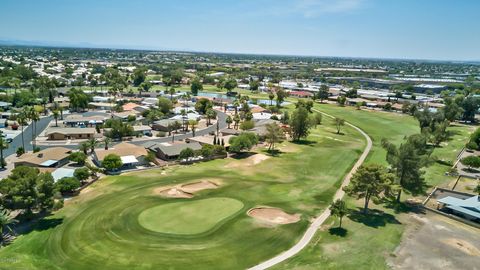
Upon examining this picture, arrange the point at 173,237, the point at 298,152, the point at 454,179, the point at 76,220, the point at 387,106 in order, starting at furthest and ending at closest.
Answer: the point at 387,106 → the point at 298,152 → the point at 454,179 → the point at 76,220 → the point at 173,237

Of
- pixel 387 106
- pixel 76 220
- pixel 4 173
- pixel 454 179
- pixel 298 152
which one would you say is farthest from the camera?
pixel 387 106

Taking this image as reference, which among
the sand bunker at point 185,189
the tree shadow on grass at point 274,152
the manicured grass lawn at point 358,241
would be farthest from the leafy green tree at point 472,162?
the sand bunker at point 185,189

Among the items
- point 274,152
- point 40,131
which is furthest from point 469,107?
point 40,131

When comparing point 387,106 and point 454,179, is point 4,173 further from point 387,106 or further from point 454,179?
point 387,106

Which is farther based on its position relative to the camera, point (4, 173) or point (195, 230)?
point (4, 173)

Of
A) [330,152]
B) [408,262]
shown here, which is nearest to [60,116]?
[330,152]

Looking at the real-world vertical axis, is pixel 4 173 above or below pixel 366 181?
below

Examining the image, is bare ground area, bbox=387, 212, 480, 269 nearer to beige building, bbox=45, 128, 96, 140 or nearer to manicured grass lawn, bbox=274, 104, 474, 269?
manicured grass lawn, bbox=274, 104, 474, 269

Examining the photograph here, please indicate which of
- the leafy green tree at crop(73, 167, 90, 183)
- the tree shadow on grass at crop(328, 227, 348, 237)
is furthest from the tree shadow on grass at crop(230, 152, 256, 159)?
the tree shadow on grass at crop(328, 227, 348, 237)

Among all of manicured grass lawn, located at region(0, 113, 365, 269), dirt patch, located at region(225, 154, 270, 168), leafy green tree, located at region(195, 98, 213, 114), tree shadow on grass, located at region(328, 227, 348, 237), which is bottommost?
manicured grass lawn, located at region(0, 113, 365, 269)
